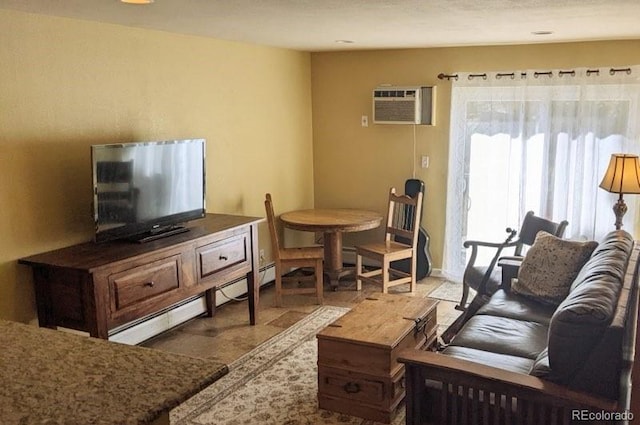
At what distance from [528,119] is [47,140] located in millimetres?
3715

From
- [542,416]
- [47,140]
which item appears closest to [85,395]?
[542,416]

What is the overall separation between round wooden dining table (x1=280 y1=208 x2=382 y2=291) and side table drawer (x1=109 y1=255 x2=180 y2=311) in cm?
168

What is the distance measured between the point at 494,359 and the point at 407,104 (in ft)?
10.2

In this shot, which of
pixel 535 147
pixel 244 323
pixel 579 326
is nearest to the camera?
pixel 579 326

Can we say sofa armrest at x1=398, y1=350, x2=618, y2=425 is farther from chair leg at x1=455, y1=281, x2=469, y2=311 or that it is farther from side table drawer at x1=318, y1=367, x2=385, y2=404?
chair leg at x1=455, y1=281, x2=469, y2=311

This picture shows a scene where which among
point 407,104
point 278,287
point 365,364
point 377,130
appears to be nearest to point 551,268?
point 365,364

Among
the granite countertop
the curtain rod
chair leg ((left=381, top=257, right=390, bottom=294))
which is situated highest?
the curtain rod

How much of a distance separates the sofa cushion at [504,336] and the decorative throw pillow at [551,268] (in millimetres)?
334

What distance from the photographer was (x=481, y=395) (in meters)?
2.46

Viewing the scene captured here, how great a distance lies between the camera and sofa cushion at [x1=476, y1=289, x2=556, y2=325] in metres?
3.43

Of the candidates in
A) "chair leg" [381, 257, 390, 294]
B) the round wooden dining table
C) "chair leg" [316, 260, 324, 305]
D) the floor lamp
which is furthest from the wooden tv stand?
the floor lamp

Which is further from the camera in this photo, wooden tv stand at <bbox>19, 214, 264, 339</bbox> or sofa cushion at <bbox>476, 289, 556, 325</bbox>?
sofa cushion at <bbox>476, 289, 556, 325</bbox>

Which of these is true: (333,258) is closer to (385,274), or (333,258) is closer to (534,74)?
(385,274)

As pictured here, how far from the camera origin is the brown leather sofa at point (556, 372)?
2.20 m
